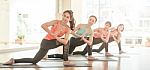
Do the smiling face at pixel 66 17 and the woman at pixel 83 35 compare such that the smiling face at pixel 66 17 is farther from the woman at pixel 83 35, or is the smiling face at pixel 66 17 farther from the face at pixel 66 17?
the woman at pixel 83 35

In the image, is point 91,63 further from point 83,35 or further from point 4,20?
point 4,20

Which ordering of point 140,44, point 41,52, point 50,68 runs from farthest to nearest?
point 140,44 → point 41,52 → point 50,68

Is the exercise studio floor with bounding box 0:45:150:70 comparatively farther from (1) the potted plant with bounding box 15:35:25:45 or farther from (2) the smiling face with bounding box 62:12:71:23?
(1) the potted plant with bounding box 15:35:25:45

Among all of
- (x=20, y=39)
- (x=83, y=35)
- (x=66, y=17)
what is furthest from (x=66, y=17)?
(x=20, y=39)

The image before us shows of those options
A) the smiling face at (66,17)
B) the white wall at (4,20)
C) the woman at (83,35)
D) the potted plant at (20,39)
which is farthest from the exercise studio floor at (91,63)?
the potted plant at (20,39)

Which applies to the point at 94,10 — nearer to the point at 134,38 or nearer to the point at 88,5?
the point at 88,5

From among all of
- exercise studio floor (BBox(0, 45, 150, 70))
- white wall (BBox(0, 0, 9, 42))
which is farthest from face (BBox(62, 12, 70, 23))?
white wall (BBox(0, 0, 9, 42))

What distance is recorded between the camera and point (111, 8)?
1234 centimetres

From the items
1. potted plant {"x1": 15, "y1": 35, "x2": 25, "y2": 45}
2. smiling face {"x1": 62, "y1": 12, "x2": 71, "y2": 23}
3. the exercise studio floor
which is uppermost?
smiling face {"x1": 62, "y1": 12, "x2": 71, "y2": 23}

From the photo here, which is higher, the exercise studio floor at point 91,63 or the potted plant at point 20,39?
the potted plant at point 20,39

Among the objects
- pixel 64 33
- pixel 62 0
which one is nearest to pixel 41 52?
pixel 64 33

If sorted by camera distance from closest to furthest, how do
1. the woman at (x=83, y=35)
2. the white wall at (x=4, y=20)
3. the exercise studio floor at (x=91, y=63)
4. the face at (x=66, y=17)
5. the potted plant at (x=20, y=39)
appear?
the exercise studio floor at (x=91, y=63)
the face at (x=66, y=17)
the woman at (x=83, y=35)
the white wall at (x=4, y=20)
the potted plant at (x=20, y=39)

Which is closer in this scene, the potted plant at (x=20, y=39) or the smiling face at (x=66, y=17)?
the smiling face at (x=66, y=17)

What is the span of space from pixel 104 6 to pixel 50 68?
9.11 metres
